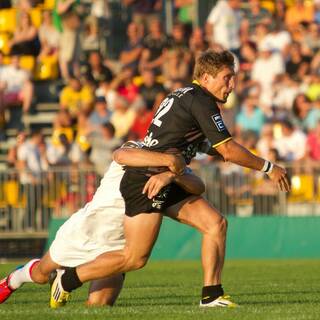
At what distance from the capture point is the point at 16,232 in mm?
22922

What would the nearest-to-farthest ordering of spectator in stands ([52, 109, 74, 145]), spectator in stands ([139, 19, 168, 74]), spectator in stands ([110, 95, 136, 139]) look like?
spectator in stands ([110, 95, 136, 139]), spectator in stands ([52, 109, 74, 145]), spectator in stands ([139, 19, 168, 74])

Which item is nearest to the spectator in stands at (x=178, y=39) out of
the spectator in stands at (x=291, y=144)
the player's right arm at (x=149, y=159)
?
the spectator in stands at (x=291, y=144)

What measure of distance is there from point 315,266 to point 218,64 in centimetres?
848

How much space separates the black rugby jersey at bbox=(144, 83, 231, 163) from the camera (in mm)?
10289

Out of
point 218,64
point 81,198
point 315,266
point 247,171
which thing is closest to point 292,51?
point 247,171

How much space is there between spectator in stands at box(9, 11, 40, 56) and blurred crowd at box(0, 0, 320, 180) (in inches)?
0.8

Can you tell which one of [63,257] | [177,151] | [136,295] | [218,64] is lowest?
[136,295]

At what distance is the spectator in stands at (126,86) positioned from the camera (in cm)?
2484

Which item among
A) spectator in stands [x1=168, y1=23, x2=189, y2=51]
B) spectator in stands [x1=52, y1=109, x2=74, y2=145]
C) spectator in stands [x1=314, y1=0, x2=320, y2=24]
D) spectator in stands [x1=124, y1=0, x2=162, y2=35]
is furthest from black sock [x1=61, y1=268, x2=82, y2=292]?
spectator in stands [x1=124, y1=0, x2=162, y2=35]

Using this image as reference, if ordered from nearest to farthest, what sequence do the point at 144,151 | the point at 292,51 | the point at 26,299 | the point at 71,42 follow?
1. the point at 144,151
2. the point at 26,299
3. the point at 292,51
4. the point at 71,42

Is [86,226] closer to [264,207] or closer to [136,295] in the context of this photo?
[136,295]

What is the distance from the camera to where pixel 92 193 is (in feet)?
71.9

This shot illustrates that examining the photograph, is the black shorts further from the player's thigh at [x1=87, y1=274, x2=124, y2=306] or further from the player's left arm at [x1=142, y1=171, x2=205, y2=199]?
the player's thigh at [x1=87, y1=274, x2=124, y2=306]

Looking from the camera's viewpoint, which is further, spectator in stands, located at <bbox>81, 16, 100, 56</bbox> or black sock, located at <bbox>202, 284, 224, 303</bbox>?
spectator in stands, located at <bbox>81, 16, 100, 56</bbox>
